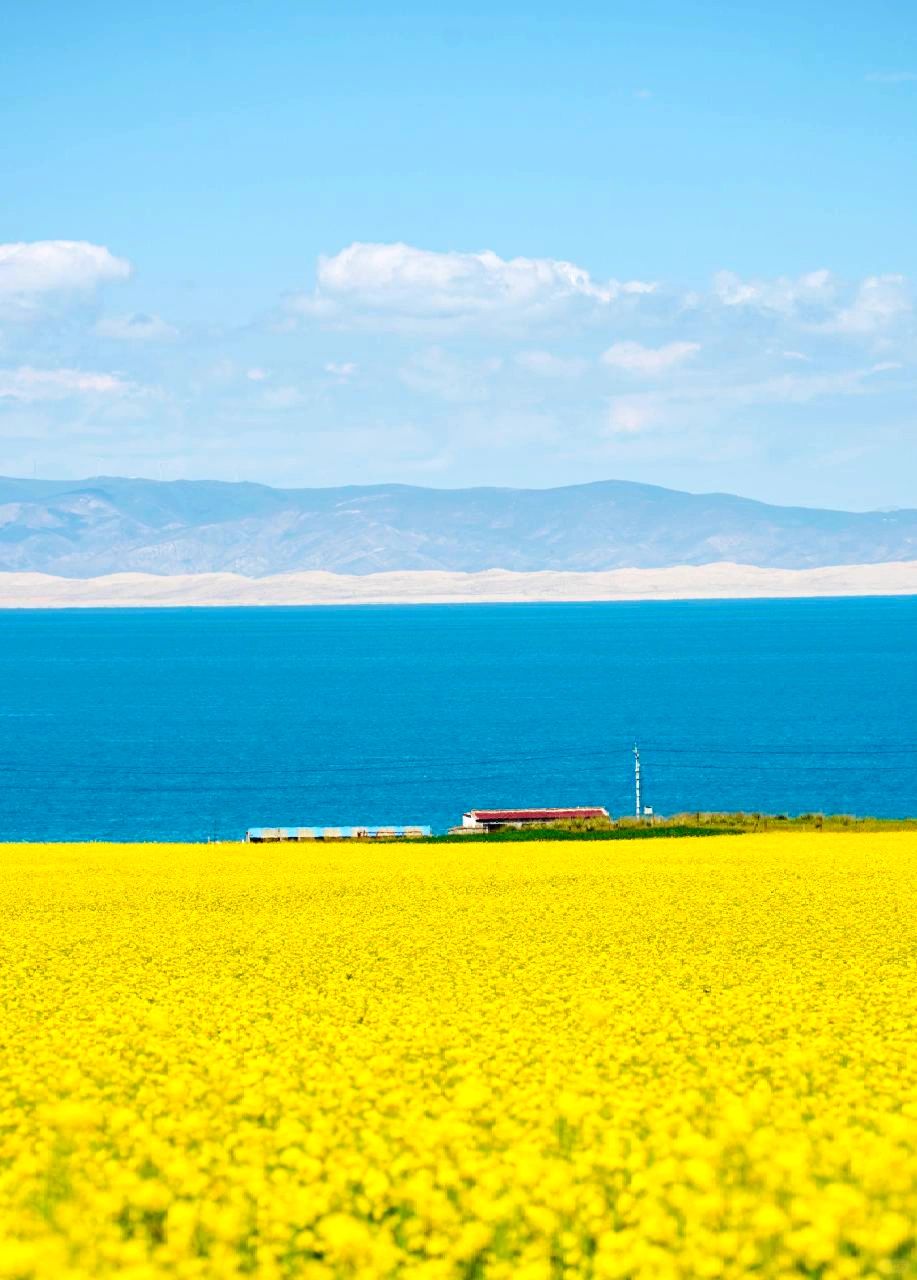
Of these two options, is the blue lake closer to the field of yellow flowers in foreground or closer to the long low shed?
the long low shed

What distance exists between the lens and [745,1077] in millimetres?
12688

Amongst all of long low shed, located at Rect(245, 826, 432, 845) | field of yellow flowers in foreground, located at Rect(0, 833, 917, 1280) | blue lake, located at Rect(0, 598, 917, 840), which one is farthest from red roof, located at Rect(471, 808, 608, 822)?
field of yellow flowers in foreground, located at Rect(0, 833, 917, 1280)

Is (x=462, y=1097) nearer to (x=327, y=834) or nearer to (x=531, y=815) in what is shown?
(x=327, y=834)

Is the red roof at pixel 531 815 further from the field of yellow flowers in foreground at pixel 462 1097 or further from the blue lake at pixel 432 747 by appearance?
the field of yellow flowers in foreground at pixel 462 1097

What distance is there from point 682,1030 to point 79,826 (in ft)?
258

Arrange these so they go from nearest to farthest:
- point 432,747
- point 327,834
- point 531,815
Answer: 1. point 327,834
2. point 531,815
3. point 432,747

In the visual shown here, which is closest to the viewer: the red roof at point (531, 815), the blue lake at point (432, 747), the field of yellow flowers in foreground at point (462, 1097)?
the field of yellow flowers in foreground at point (462, 1097)

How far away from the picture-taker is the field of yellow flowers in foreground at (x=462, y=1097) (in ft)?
28.0

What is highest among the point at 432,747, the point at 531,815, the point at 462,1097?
the point at 462,1097

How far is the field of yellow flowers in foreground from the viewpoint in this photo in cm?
854

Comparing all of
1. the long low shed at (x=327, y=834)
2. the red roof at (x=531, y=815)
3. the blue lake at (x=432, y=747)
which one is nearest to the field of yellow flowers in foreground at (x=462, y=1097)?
the long low shed at (x=327, y=834)

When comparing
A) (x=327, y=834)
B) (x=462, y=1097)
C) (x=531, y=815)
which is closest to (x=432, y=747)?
(x=531, y=815)

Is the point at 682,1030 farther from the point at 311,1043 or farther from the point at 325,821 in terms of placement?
the point at 325,821

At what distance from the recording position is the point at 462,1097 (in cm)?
1145
